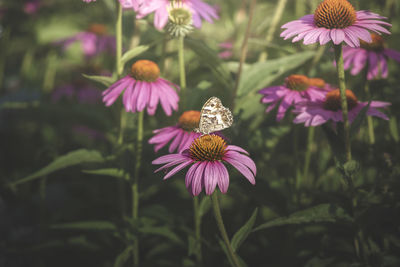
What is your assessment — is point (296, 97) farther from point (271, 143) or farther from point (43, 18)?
point (43, 18)

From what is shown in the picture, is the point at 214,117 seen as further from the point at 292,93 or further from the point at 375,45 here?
the point at 375,45

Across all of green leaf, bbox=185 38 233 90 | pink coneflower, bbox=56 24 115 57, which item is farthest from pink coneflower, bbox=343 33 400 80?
pink coneflower, bbox=56 24 115 57

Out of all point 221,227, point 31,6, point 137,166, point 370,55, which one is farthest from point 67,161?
point 31,6

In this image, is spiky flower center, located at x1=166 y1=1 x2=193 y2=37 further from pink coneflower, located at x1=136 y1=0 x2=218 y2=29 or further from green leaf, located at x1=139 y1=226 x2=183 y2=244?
green leaf, located at x1=139 y1=226 x2=183 y2=244

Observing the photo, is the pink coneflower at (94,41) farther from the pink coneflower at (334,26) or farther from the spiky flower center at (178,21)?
the pink coneflower at (334,26)

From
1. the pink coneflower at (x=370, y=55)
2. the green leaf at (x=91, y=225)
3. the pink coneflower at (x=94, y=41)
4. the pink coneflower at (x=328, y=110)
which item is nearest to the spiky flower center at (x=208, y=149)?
the pink coneflower at (x=328, y=110)

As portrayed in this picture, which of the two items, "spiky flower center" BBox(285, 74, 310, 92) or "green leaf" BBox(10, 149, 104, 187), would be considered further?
"spiky flower center" BBox(285, 74, 310, 92)

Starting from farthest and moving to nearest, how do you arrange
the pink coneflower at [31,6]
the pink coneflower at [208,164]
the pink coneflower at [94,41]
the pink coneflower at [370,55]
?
the pink coneflower at [31,6] → the pink coneflower at [94,41] → the pink coneflower at [370,55] → the pink coneflower at [208,164]
